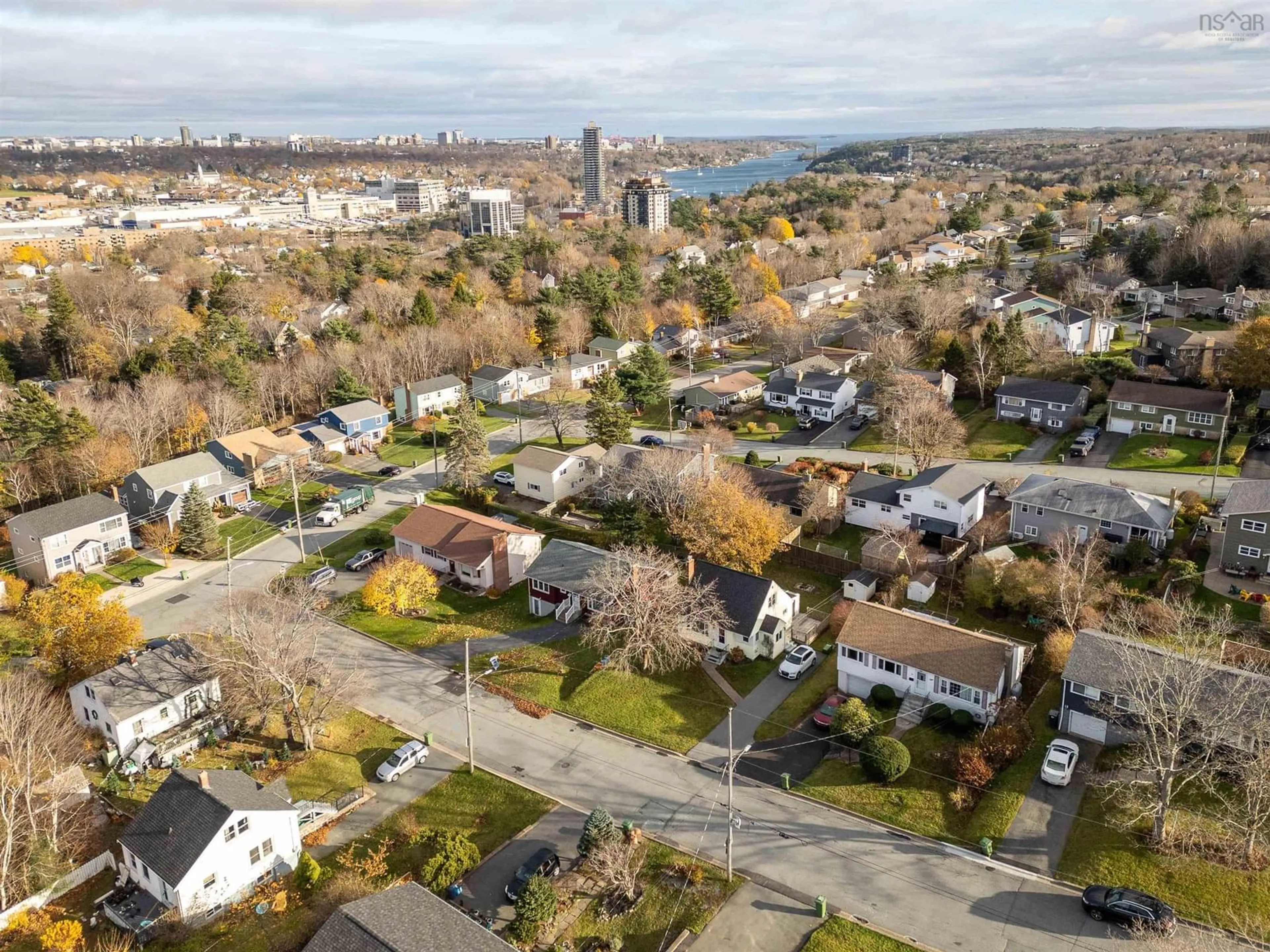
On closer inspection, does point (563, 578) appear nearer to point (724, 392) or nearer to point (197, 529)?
point (197, 529)

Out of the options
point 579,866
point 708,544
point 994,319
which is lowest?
point 579,866

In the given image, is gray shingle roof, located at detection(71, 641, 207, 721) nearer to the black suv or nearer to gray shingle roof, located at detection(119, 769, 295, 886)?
gray shingle roof, located at detection(119, 769, 295, 886)

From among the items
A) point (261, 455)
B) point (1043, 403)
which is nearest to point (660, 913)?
point (261, 455)

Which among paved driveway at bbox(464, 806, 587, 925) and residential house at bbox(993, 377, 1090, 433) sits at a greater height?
residential house at bbox(993, 377, 1090, 433)

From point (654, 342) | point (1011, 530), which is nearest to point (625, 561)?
point (1011, 530)

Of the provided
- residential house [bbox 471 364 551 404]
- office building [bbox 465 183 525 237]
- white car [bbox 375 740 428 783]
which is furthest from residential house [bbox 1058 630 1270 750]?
office building [bbox 465 183 525 237]

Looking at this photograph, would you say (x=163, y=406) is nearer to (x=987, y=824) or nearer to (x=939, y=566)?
(x=939, y=566)
